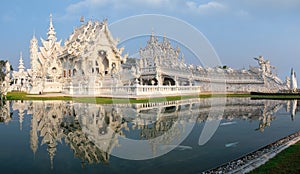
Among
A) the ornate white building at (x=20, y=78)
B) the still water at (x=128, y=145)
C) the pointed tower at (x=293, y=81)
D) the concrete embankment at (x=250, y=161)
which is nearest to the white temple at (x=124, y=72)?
the pointed tower at (x=293, y=81)

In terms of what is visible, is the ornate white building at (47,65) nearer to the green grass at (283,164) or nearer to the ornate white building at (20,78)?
the ornate white building at (20,78)

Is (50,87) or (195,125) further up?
(50,87)

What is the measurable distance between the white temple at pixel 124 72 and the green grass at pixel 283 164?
19.1 metres

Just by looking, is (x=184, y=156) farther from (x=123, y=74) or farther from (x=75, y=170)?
(x=123, y=74)

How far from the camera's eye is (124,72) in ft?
85.8

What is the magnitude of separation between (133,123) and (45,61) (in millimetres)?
33240

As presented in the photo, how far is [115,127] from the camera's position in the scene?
344 inches

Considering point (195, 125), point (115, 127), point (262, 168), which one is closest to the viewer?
point (262, 168)

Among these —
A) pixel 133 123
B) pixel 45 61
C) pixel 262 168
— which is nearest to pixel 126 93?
pixel 133 123

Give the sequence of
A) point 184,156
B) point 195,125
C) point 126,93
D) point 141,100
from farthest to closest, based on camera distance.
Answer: point 126,93
point 141,100
point 195,125
point 184,156

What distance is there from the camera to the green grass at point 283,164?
4.27 m

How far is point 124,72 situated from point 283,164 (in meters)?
22.3

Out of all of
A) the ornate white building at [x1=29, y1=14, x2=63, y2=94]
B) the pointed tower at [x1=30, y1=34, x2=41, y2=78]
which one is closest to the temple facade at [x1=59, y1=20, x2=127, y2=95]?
the ornate white building at [x1=29, y1=14, x2=63, y2=94]

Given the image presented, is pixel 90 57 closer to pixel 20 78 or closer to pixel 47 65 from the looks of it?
pixel 47 65
